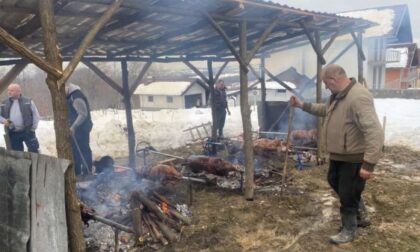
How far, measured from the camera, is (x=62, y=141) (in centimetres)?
351

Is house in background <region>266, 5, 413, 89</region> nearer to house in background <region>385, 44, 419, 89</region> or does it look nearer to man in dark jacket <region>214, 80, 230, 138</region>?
house in background <region>385, 44, 419, 89</region>

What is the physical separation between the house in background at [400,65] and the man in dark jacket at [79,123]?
110 feet

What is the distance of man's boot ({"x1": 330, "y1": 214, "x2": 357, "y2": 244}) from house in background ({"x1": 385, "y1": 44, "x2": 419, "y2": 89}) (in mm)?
33796

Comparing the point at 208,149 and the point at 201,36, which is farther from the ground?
the point at 201,36

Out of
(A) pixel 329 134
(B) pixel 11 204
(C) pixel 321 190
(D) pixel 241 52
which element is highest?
(D) pixel 241 52

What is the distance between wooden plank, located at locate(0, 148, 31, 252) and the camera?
3396 millimetres

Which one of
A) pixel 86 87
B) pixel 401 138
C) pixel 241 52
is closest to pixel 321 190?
pixel 241 52

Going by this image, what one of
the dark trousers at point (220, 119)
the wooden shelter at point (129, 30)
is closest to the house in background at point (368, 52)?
the dark trousers at point (220, 119)

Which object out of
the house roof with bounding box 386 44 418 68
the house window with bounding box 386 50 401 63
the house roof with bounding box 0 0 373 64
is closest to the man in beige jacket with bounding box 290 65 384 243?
the house roof with bounding box 0 0 373 64

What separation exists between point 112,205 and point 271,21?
429 cm

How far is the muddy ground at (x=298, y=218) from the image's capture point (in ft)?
15.5

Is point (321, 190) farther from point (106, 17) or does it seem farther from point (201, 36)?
point (106, 17)

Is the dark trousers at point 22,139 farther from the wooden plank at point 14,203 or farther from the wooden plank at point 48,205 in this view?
the wooden plank at point 48,205

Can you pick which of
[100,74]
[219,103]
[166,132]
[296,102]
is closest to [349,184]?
[296,102]
